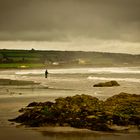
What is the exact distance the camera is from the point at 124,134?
621 inches

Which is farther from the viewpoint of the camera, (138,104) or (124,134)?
(138,104)

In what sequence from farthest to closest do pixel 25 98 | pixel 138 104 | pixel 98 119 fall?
pixel 25 98
pixel 138 104
pixel 98 119

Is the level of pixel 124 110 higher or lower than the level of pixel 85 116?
higher

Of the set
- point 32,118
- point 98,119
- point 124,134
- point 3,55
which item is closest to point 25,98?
point 32,118

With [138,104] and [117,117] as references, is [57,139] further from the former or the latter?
[138,104]

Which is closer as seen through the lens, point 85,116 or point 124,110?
point 85,116

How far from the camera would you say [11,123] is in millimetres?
17906

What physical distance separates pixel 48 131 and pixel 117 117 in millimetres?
3225

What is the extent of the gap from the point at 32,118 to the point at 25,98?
387 inches

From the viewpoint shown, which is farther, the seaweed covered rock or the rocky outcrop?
the seaweed covered rock

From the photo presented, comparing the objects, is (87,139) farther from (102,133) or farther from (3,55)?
(3,55)

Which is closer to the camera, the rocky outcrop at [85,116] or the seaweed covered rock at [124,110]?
the rocky outcrop at [85,116]

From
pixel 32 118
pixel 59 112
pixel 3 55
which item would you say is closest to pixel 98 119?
pixel 59 112

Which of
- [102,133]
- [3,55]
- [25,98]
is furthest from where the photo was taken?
[3,55]
